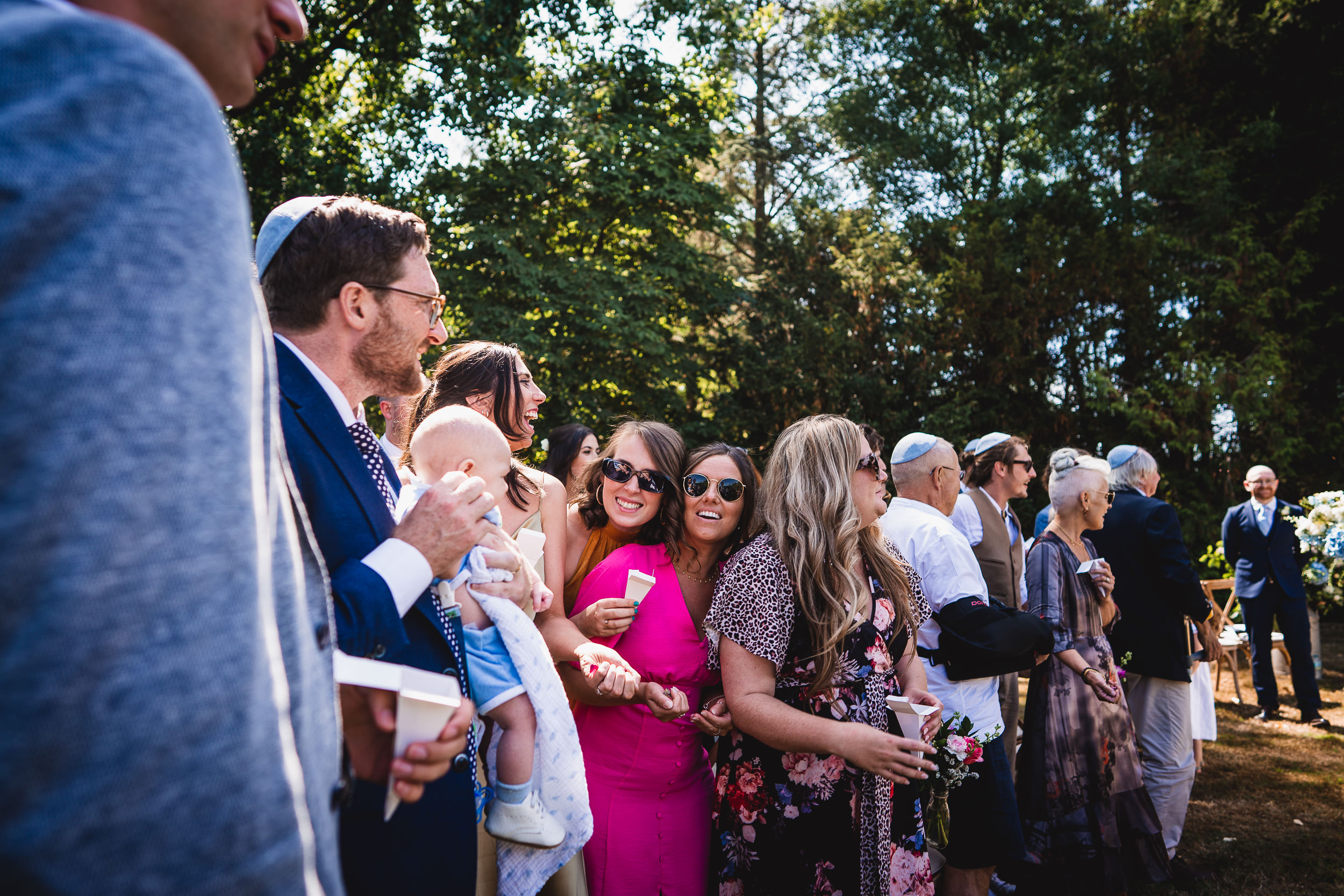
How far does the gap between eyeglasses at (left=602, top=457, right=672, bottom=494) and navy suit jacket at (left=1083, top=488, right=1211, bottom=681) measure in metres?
3.74

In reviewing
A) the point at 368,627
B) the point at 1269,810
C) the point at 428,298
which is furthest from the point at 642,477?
the point at 1269,810

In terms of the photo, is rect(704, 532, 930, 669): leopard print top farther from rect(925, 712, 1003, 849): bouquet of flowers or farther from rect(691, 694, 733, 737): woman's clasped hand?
rect(925, 712, 1003, 849): bouquet of flowers

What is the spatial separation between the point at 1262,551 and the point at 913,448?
22.6ft

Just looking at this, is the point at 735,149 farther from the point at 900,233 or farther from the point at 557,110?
the point at 557,110

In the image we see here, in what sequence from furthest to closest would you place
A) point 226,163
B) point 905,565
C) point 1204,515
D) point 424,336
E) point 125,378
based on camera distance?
point 1204,515
point 905,565
point 424,336
point 226,163
point 125,378

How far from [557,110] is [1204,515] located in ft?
46.0

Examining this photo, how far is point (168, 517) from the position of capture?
0.60 m

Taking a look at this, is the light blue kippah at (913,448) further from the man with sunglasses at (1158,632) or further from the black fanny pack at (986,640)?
the man with sunglasses at (1158,632)

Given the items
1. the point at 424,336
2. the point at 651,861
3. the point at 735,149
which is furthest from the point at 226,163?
the point at 735,149

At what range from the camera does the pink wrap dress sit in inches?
113

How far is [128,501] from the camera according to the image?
1.91 feet

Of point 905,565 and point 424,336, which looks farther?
point 905,565

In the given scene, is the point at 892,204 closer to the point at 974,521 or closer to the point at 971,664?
the point at 974,521

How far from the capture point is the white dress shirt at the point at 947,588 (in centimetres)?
381
